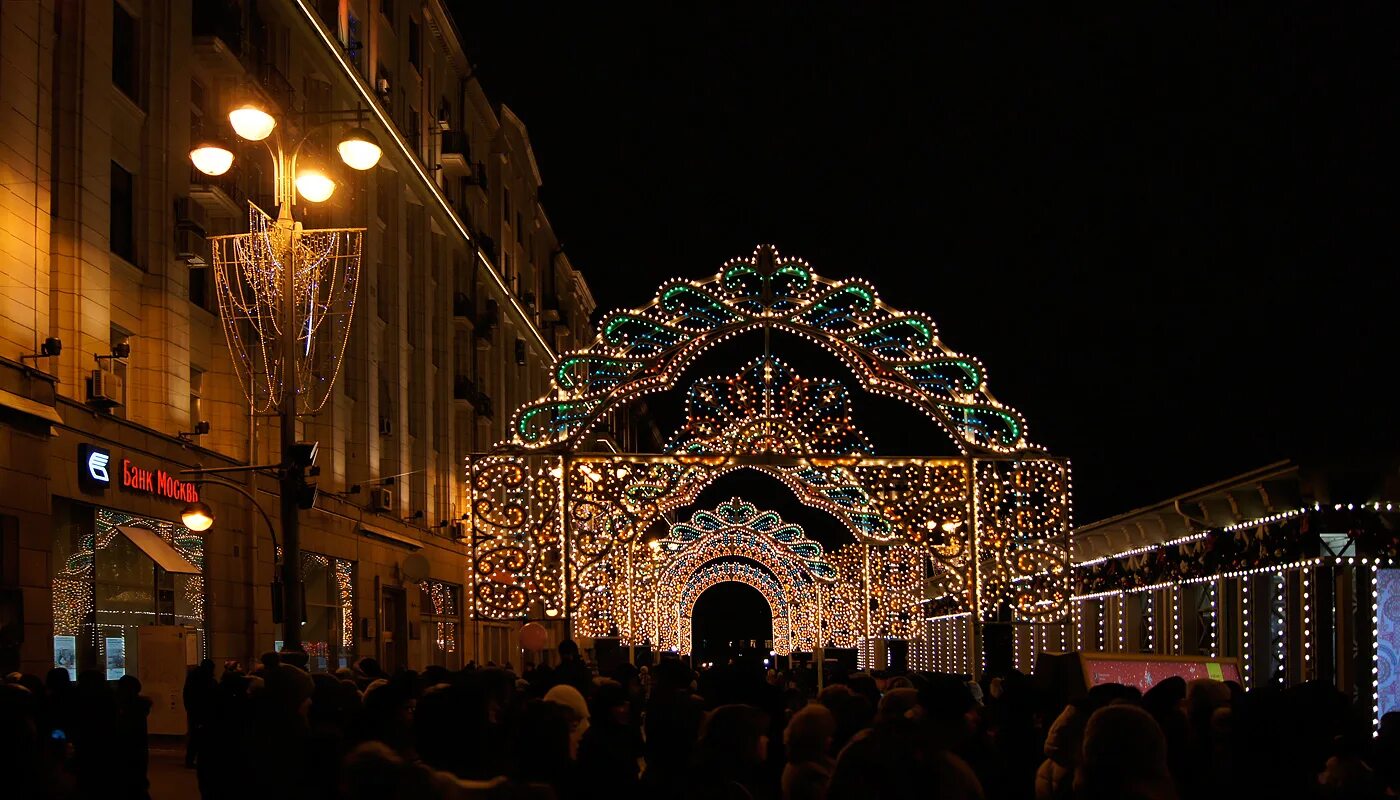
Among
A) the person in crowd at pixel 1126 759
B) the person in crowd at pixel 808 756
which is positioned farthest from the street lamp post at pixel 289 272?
the person in crowd at pixel 1126 759

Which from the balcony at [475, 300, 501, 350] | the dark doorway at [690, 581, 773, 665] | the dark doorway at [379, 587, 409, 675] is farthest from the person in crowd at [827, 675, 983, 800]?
the dark doorway at [690, 581, 773, 665]

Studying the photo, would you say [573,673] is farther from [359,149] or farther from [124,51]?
[124,51]

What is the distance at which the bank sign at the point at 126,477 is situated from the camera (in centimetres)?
2083

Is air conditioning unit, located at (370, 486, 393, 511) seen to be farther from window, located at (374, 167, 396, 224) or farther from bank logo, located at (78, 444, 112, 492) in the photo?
bank logo, located at (78, 444, 112, 492)

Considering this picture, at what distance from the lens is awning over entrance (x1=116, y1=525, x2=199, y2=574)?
909 inches

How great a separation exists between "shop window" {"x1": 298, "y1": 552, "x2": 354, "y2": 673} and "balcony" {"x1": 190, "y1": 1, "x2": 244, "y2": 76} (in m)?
8.82

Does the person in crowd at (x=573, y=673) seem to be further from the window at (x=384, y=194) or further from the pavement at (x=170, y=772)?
the window at (x=384, y=194)

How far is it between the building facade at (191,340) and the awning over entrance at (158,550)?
62 millimetres

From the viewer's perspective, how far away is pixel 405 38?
1596 inches

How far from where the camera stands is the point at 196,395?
85.8 feet

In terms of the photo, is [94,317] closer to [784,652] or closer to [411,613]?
[411,613]

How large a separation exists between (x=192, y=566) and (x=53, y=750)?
57.9 ft

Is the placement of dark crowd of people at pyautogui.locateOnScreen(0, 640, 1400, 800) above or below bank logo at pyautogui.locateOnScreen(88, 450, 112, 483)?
below

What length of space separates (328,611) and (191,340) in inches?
362
